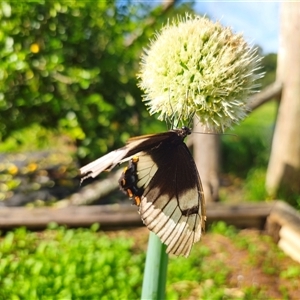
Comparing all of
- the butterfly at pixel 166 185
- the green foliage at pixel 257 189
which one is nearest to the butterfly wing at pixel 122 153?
the butterfly at pixel 166 185

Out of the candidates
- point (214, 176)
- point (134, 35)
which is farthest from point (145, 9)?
point (214, 176)

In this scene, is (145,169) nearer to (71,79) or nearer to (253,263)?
(253,263)

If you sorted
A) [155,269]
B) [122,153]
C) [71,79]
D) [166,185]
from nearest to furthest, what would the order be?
[122,153] → [166,185] → [155,269] → [71,79]

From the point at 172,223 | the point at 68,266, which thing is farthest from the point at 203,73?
the point at 68,266

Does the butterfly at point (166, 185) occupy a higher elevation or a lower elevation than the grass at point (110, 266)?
higher

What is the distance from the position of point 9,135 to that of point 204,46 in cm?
312

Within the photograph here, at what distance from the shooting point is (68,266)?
2.47m

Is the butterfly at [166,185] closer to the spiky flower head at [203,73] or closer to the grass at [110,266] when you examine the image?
the spiky flower head at [203,73]

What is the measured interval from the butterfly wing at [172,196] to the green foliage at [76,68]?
246 cm

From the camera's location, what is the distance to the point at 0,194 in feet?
13.4

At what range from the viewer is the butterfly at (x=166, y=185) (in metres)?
1.29

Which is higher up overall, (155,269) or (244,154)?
(244,154)

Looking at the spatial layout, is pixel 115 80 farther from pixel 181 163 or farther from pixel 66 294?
pixel 181 163

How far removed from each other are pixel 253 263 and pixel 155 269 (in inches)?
55.6
